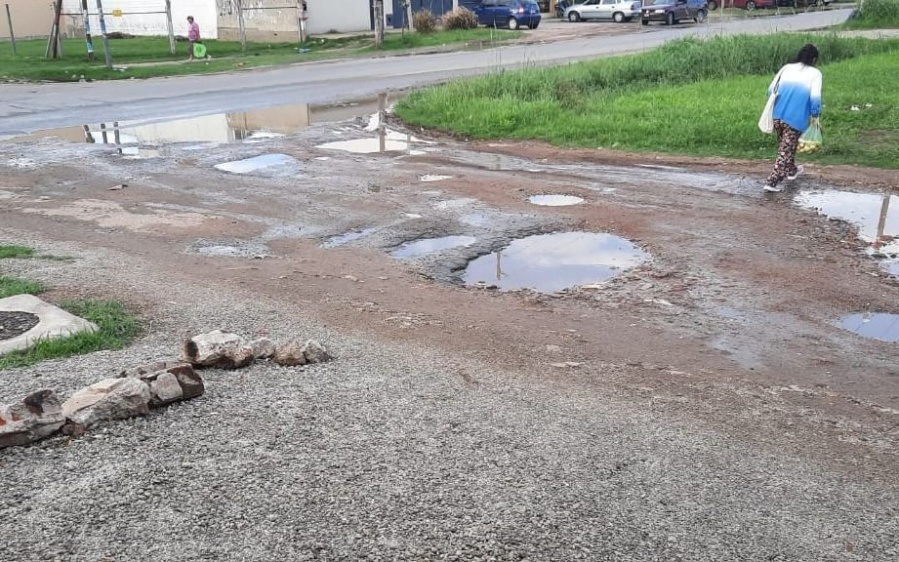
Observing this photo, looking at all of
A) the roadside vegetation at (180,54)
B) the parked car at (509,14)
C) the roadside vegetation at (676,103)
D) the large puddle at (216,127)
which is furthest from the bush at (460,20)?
the large puddle at (216,127)

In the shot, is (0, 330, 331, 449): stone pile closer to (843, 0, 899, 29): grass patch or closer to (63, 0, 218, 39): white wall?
(843, 0, 899, 29): grass patch

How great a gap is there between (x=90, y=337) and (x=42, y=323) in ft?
1.60

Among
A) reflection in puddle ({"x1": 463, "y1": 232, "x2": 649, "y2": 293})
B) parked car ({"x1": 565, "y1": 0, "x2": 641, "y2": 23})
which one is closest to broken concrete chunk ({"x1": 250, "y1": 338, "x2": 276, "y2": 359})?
reflection in puddle ({"x1": 463, "y1": 232, "x2": 649, "y2": 293})

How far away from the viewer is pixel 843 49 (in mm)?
23203

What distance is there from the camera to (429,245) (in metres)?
8.73

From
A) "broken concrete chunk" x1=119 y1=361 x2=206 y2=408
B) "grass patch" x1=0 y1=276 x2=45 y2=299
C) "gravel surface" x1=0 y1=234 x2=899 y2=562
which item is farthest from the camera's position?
"grass patch" x1=0 y1=276 x2=45 y2=299

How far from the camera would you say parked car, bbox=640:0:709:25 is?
42.8 m

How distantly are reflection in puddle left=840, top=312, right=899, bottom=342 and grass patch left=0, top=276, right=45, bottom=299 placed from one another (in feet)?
21.5

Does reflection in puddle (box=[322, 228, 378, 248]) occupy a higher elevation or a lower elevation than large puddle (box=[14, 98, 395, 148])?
lower

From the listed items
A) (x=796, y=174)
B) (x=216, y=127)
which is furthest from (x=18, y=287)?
(x=216, y=127)

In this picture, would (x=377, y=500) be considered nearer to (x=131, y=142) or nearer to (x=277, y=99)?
(x=131, y=142)

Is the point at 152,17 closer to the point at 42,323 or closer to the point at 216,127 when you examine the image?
the point at 216,127

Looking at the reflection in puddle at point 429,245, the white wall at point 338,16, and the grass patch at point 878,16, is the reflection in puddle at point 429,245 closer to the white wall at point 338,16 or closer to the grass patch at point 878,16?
the grass patch at point 878,16

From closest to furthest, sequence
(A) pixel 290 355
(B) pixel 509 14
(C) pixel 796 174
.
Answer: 1. (A) pixel 290 355
2. (C) pixel 796 174
3. (B) pixel 509 14
